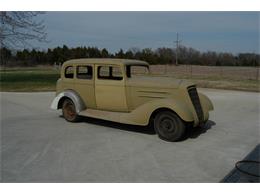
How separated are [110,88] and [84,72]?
1.06m

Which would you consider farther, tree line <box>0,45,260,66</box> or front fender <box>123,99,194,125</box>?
tree line <box>0,45,260,66</box>

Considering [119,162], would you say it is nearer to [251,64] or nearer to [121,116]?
[121,116]

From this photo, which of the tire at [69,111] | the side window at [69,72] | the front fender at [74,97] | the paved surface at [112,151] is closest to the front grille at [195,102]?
the paved surface at [112,151]

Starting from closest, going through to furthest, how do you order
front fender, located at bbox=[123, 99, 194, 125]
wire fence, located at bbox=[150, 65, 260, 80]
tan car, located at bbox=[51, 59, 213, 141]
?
front fender, located at bbox=[123, 99, 194, 125] → tan car, located at bbox=[51, 59, 213, 141] → wire fence, located at bbox=[150, 65, 260, 80]

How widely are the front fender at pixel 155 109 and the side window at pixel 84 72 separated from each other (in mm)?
1585

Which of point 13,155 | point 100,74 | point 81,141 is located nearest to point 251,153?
point 81,141

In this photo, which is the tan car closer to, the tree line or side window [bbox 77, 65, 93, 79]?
side window [bbox 77, 65, 93, 79]

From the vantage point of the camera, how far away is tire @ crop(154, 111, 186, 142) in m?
5.66

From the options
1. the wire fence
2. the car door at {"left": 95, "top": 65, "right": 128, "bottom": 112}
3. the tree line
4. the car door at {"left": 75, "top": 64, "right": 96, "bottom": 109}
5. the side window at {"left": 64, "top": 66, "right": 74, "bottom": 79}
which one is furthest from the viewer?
the tree line

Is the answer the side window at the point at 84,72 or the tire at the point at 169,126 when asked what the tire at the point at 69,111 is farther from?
the tire at the point at 169,126

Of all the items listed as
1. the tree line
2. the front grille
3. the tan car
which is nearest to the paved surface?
the tan car

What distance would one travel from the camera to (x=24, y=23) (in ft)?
60.6

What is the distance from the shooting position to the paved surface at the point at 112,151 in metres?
4.04

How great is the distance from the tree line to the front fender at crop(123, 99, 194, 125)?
35.7 meters
